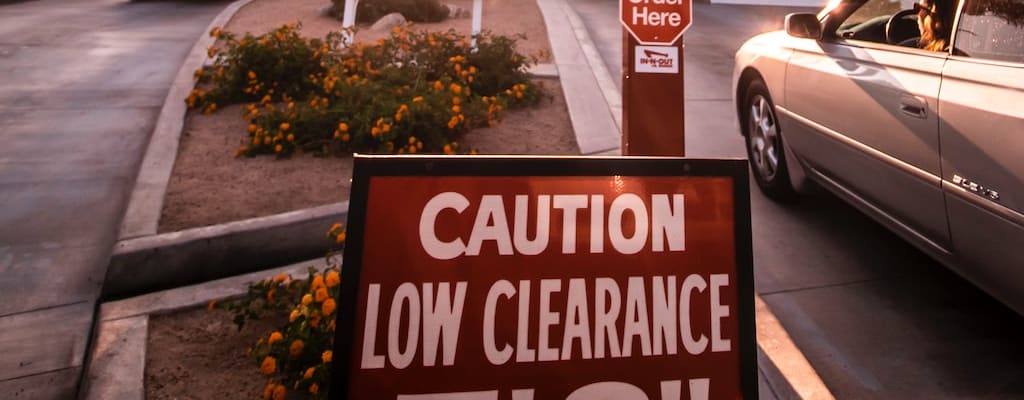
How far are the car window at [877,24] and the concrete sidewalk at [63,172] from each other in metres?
4.40

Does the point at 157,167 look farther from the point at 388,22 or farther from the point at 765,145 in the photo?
the point at 388,22

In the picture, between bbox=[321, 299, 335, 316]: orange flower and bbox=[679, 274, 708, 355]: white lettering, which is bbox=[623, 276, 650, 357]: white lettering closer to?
bbox=[679, 274, 708, 355]: white lettering

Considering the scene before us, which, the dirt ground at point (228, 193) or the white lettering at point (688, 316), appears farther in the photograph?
the dirt ground at point (228, 193)

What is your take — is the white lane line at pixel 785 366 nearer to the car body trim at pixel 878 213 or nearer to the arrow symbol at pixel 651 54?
the car body trim at pixel 878 213

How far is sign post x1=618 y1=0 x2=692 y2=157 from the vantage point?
135 inches

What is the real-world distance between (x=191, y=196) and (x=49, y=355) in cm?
180

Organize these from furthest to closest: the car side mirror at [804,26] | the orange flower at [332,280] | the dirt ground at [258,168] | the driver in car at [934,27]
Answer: the dirt ground at [258,168], the car side mirror at [804,26], the driver in car at [934,27], the orange flower at [332,280]

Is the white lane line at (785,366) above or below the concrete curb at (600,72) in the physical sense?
above

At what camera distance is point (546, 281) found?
7.64ft

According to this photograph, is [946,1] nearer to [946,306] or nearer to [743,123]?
[946,306]

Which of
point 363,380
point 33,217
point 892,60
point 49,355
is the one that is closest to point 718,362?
point 363,380

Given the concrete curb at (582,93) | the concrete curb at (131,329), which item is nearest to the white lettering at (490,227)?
the concrete curb at (131,329)

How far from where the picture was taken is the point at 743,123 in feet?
19.9

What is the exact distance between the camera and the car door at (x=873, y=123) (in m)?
3.62
